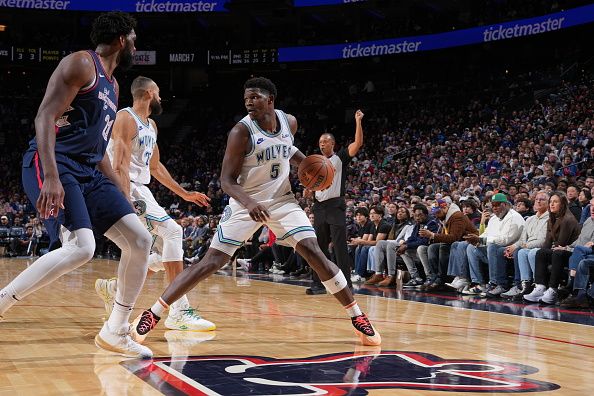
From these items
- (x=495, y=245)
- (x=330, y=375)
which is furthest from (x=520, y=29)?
(x=330, y=375)

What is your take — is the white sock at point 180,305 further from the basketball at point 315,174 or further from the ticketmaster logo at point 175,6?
the ticketmaster logo at point 175,6

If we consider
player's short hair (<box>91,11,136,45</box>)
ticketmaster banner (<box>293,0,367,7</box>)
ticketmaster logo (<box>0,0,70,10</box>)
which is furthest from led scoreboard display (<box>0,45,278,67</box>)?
player's short hair (<box>91,11,136,45</box>)

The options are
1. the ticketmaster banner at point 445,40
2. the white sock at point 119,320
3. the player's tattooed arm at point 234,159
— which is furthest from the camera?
the ticketmaster banner at point 445,40

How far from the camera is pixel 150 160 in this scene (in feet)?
17.8

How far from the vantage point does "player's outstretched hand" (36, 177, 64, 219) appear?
312 cm

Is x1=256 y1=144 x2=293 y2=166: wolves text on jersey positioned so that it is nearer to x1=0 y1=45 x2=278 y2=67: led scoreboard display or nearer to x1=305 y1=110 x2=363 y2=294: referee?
x1=305 y1=110 x2=363 y2=294: referee

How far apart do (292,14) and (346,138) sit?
643 centimetres

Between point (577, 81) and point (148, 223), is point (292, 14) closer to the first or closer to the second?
point (577, 81)

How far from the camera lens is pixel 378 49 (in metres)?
24.9

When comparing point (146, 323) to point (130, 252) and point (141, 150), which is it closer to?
point (130, 252)

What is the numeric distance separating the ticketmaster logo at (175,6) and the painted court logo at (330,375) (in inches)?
980

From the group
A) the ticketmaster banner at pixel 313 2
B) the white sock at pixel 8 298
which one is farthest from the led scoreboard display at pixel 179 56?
the white sock at pixel 8 298

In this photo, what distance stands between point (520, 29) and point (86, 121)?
19815 millimetres

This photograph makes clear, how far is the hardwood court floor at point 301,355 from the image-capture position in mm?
3111
